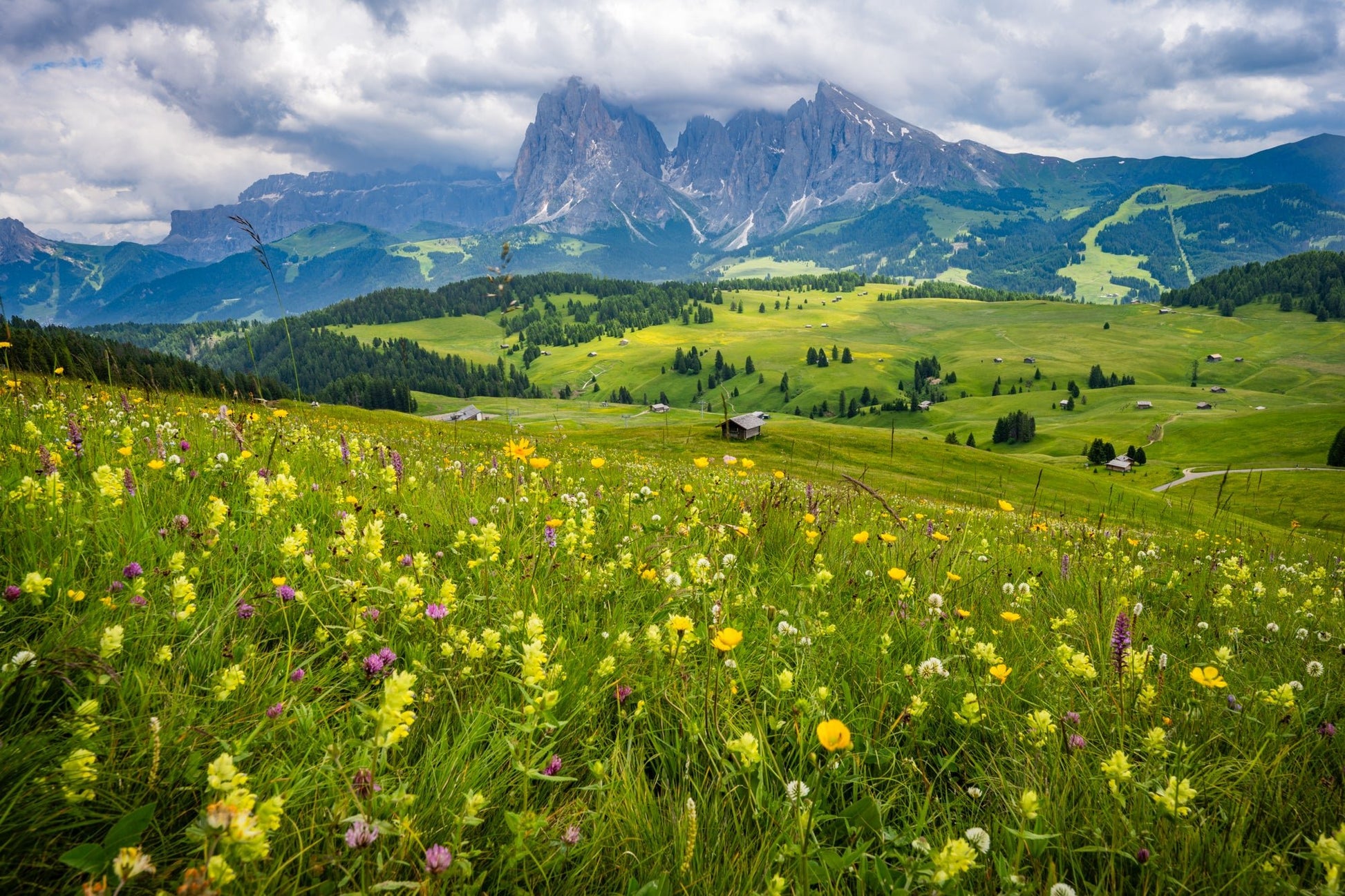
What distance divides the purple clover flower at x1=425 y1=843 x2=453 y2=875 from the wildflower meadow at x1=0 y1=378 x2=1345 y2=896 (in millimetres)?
16

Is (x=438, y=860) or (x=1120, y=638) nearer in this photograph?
(x=438, y=860)

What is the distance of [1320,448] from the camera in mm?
129750

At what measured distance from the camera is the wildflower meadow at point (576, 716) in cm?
205

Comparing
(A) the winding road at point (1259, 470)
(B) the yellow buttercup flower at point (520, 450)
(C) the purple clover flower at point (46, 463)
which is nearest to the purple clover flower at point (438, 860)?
(B) the yellow buttercup flower at point (520, 450)

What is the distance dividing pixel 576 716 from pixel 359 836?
1412 millimetres

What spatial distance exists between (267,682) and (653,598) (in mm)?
2514

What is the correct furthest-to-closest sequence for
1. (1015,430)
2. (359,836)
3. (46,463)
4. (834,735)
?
1. (1015,430)
2. (46,463)
3. (834,735)
4. (359,836)

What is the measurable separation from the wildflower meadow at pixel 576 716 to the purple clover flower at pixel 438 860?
0.05ft

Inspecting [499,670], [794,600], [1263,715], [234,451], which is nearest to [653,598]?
[794,600]

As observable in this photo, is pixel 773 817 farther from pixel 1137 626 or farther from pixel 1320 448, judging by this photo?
pixel 1320 448

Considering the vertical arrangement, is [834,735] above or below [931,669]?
above

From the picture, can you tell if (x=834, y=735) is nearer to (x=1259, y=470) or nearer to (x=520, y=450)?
(x=520, y=450)

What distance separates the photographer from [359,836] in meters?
1.82

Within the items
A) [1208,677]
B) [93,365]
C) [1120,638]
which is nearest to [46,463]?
[1120,638]
